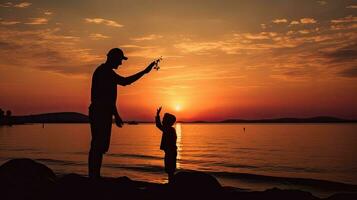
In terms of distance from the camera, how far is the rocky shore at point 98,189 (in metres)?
7.51

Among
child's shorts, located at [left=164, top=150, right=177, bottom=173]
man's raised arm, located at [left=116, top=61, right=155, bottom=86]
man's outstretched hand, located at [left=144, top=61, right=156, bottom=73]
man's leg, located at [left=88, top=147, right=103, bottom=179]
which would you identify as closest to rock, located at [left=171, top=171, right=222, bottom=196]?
child's shorts, located at [left=164, top=150, right=177, bottom=173]

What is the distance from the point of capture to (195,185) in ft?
32.0

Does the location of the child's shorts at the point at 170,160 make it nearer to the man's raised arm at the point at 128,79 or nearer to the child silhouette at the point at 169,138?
the child silhouette at the point at 169,138

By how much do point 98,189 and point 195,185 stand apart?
306 cm

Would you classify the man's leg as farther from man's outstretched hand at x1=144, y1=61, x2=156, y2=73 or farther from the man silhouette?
man's outstretched hand at x1=144, y1=61, x2=156, y2=73

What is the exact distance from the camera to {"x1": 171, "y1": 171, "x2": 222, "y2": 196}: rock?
9625 millimetres

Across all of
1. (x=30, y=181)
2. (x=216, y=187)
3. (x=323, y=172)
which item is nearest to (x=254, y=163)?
(x=323, y=172)

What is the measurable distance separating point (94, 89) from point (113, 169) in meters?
26.5

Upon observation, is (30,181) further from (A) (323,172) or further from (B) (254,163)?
(B) (254,163)

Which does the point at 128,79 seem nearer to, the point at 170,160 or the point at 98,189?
the point at 98,189

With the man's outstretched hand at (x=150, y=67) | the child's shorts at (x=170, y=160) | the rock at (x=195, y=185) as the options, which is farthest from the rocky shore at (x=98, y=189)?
the man's outstretched hand at (x=150, y=67)

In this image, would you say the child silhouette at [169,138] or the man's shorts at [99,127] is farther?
the child silhouette at [169,138]

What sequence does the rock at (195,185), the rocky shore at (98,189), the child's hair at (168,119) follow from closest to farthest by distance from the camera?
1. the rocky shore at (98,189)
2. the rock at (195,185)
3. the child's hair at (168,119)

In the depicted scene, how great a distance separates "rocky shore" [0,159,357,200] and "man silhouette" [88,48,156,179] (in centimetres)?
49
